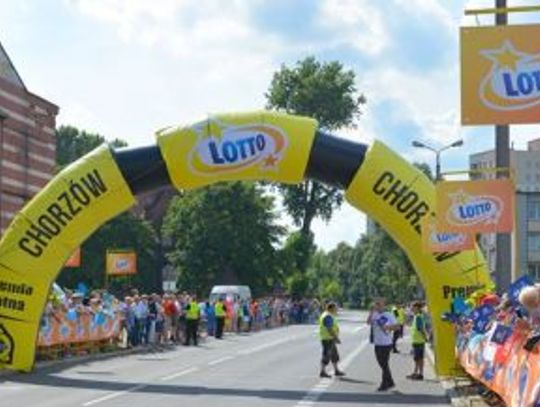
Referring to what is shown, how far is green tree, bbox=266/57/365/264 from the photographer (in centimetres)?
7412

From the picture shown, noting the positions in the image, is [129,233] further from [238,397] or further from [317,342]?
[238,397]

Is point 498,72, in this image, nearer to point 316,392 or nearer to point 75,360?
point 316,392

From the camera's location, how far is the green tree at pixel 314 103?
74125 millimetres

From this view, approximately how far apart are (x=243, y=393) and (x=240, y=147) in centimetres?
596

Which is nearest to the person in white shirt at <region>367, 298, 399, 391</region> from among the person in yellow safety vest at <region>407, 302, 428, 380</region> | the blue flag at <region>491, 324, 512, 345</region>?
the person in yellow safety vest at <region>407, 302, 428, 380</region>

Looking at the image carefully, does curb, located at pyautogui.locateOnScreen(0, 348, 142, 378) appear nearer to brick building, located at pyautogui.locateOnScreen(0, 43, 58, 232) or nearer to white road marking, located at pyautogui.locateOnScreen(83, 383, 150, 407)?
white road marking, located at pyautogui.locateOnScreen(83, 383, 150, 407)

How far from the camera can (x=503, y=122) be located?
13.4 metres

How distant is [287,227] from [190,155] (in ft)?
182

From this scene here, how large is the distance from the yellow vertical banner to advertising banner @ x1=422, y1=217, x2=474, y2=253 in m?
0.46

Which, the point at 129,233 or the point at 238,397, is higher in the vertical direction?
the point at 129,233

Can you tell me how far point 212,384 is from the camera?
20531mm

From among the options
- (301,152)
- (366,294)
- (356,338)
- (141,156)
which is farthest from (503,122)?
(366,294)

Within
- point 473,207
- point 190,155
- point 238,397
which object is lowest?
point 238,397

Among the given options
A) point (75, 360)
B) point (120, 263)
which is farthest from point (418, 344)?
point (120, 263)
